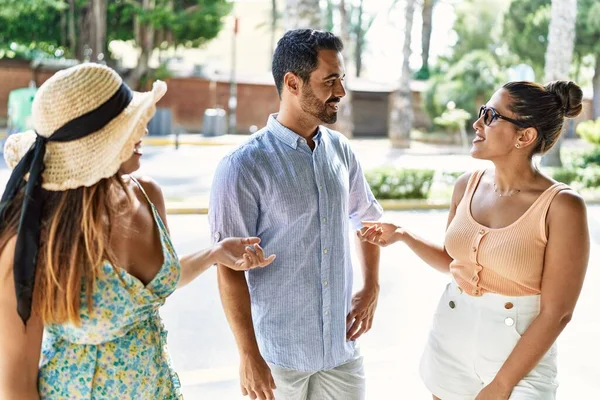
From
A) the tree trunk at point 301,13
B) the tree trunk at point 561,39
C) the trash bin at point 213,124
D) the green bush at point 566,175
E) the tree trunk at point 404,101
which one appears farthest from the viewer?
the trash bin at point 213,124

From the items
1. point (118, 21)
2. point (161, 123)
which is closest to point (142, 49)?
point (118, 21)

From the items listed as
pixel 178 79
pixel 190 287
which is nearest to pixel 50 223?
pixel 190 287

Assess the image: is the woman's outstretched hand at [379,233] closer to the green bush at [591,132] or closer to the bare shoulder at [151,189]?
the bare shoulder at [151,189]

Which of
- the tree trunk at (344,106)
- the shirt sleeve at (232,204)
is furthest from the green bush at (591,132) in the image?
the shirt sleeve at (232,204)

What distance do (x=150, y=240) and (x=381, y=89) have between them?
34.4 metres

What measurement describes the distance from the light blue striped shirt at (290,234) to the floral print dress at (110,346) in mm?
506

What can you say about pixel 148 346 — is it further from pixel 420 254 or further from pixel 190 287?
pixel 190 287

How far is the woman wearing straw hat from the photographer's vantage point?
6.38 ft


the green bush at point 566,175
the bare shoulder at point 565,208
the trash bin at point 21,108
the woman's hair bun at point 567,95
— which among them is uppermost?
the woman's hair bun at point 567,95

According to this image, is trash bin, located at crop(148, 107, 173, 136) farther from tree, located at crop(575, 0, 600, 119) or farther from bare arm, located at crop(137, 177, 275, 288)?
bare arm, located at crop(137, 177, 275, 288)

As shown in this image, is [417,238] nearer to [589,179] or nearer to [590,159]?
[589,179]

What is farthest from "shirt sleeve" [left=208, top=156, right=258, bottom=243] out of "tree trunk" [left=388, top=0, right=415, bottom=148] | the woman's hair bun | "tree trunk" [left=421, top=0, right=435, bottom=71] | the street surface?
"tree trunk" [left=421, top=0, right=435, bottom=71]

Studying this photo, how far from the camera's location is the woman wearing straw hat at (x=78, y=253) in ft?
6.38

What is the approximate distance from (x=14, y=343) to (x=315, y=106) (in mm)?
1374
